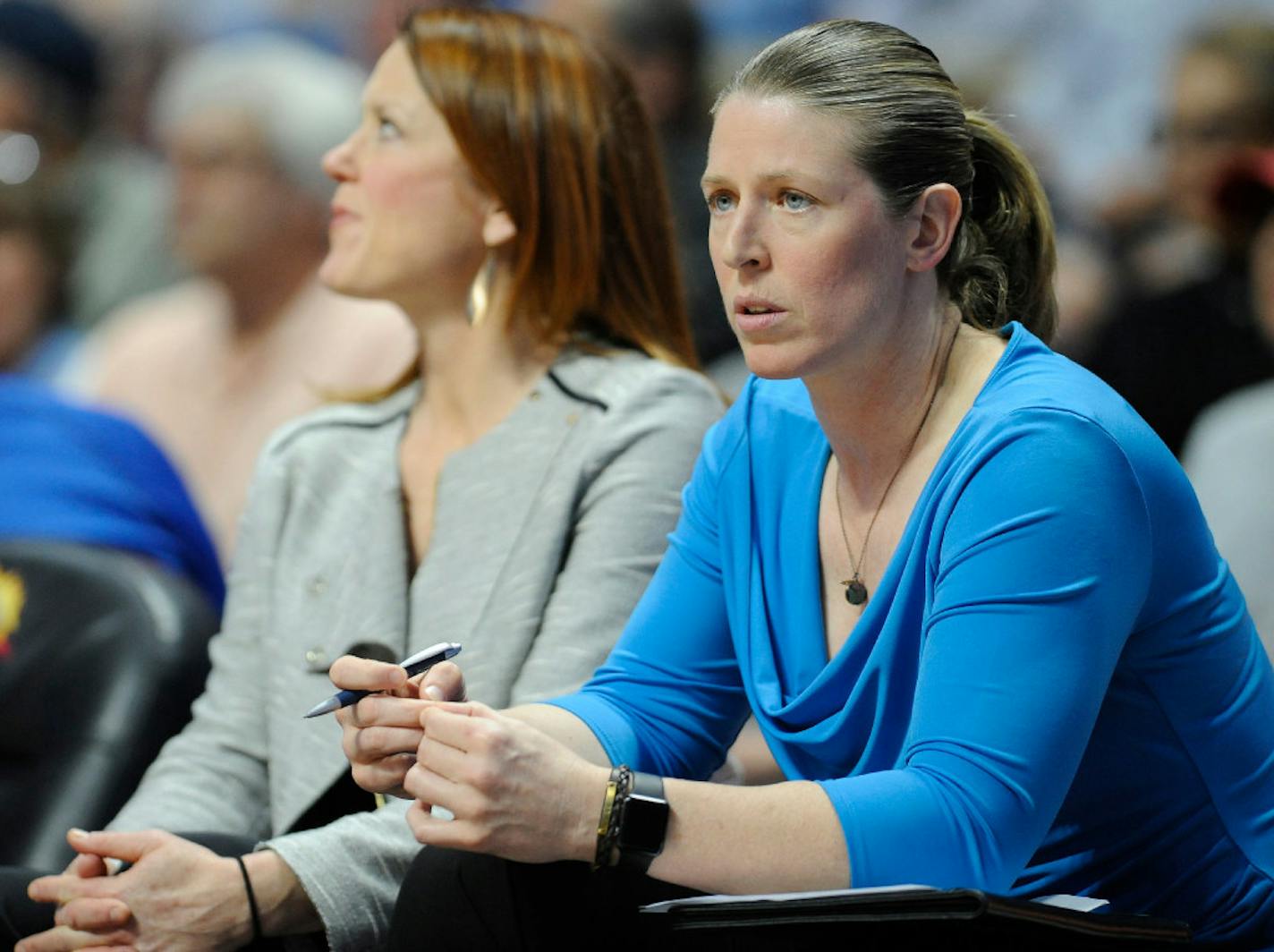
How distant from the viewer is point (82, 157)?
18.9ft

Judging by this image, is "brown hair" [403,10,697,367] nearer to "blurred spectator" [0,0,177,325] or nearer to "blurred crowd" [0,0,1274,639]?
"blurred crowd" [0,0,1274,639]

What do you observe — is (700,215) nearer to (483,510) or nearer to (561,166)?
(561,166)

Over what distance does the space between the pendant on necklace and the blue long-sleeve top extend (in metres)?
0.04

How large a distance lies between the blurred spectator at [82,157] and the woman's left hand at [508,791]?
385 centimetres

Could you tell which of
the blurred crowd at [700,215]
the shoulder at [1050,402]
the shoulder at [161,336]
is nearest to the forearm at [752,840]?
the shoulder at [1050,402]

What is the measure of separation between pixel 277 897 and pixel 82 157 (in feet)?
13.6

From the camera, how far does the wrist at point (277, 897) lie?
210 centimetres

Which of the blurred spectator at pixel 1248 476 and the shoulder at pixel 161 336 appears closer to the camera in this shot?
the blurred spectator at pixel 1248 476

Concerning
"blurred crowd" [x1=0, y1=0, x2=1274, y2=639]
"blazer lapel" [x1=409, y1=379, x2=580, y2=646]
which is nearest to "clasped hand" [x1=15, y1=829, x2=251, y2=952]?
"blazer lapel" [x1=409, y1=379, x2=580, y2=646]

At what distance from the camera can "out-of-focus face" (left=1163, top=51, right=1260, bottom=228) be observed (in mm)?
4164

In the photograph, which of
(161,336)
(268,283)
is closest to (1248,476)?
(268,283)

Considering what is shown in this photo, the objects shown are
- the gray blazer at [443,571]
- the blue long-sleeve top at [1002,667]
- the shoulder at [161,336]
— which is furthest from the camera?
the shoulder at [161,336]

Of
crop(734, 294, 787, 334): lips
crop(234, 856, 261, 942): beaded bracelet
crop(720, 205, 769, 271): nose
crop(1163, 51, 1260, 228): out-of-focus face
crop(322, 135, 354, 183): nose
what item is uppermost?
crop(1163, 51, 1260, 228): out-of-focus face

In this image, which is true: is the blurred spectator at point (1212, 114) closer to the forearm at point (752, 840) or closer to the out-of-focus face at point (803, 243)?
the out-of-focus face at point (803, 243)
